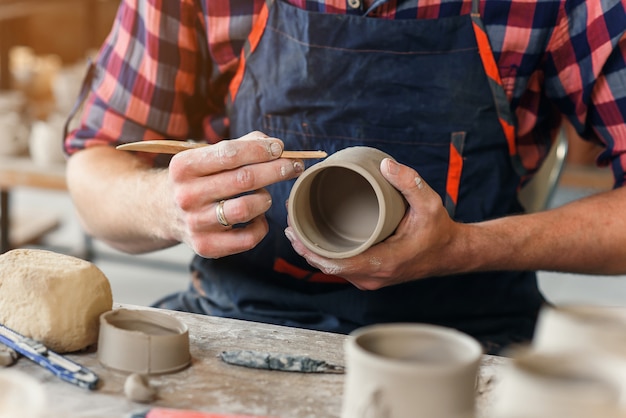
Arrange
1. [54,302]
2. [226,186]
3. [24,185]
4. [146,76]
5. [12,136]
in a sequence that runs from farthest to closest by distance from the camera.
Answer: [12,136] < [24,185] < [146,76] < [226,186] < [54,302]

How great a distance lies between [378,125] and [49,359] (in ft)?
2.07

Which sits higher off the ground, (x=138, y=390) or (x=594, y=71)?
(x=594, y=71)

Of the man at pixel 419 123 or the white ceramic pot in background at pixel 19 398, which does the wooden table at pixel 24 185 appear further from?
the white ceramic pot in background at pixel 19 398

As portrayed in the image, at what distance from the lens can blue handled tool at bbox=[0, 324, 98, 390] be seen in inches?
34.3

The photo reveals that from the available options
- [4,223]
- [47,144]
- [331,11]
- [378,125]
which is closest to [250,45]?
[331,11]

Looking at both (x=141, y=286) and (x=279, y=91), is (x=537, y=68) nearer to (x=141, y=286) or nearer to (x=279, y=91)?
(x=279, y=91)

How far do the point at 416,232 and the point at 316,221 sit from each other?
0.43ft

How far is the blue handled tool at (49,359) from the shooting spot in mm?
872

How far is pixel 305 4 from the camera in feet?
4.35

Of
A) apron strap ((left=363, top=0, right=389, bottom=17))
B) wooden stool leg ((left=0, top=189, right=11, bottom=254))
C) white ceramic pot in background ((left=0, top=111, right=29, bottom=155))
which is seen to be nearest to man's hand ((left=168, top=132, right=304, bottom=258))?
apron strap ((left=363, top=0, right=389, bottom=17))

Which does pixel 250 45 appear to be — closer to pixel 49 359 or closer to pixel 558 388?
pixel 49 359

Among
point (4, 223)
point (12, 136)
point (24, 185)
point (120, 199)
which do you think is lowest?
point (4, 223)

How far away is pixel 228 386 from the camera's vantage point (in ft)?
2.93

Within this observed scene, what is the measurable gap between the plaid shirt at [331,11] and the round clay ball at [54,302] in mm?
521
